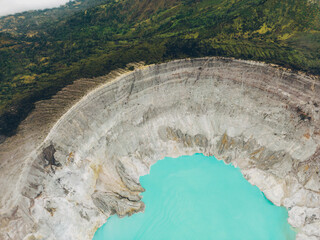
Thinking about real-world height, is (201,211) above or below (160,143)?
below

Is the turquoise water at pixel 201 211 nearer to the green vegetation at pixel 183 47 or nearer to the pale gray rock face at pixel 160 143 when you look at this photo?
the pale gray rock face at pixel 160 143

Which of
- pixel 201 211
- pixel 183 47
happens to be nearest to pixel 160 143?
pixel 201 211

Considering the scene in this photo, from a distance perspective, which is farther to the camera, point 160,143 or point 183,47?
point 183,47

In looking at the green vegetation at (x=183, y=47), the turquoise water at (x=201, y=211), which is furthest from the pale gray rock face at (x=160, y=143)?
the green vegetation at (x=183, y=47)

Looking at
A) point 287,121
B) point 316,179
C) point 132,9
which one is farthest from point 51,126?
point 132,9

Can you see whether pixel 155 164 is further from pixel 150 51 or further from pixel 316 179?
pixel 316 179

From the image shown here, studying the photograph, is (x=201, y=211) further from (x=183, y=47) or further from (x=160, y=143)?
(x=183, y=47)

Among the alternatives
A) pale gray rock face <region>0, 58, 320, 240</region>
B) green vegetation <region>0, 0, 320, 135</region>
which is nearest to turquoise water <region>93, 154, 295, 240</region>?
pale gray rock face <region>0, 58, 320, 240</region>
